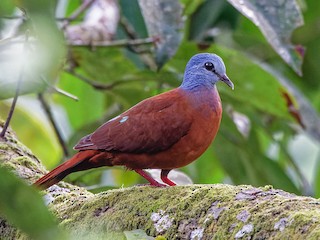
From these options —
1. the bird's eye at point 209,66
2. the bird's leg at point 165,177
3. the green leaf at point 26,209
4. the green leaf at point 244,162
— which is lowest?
the green leaf at point 244,162

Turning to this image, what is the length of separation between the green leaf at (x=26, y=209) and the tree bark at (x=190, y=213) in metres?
0.79

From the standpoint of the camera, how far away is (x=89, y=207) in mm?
2266

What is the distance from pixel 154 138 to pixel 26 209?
2.07 metres

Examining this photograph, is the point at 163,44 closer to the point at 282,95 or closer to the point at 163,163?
the point at 163,163

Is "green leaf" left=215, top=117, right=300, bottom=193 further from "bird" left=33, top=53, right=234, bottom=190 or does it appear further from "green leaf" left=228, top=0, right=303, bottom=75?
"green leaf" left=228, top=0, right=303, bottom=75

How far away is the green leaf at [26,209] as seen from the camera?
2.13 feet

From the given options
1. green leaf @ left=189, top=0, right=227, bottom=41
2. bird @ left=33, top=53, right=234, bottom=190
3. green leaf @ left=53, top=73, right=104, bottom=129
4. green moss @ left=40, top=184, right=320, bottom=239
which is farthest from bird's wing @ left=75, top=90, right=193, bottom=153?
green leaf @ left=53, top=73, right=104, bottom=129

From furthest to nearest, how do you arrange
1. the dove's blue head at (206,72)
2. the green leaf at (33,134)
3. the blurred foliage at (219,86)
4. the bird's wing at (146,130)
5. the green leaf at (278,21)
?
the green leaf at (33,134) < the blurred foliage at (219,86) < the dove's blue head at (206,72) < the bird's wing at (146,130) < the green leaf at (278,21)

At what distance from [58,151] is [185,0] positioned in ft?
6.15

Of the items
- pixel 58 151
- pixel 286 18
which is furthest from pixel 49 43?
pixel 58 151

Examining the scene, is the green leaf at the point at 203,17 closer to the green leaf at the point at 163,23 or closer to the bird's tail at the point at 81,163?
the green leaf at the point at 163,23

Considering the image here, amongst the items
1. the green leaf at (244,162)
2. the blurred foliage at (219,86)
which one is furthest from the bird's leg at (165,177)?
the green leaf at (244,162)

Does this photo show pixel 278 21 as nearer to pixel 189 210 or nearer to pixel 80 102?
pixel 189 210

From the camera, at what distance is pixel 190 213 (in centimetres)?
195
